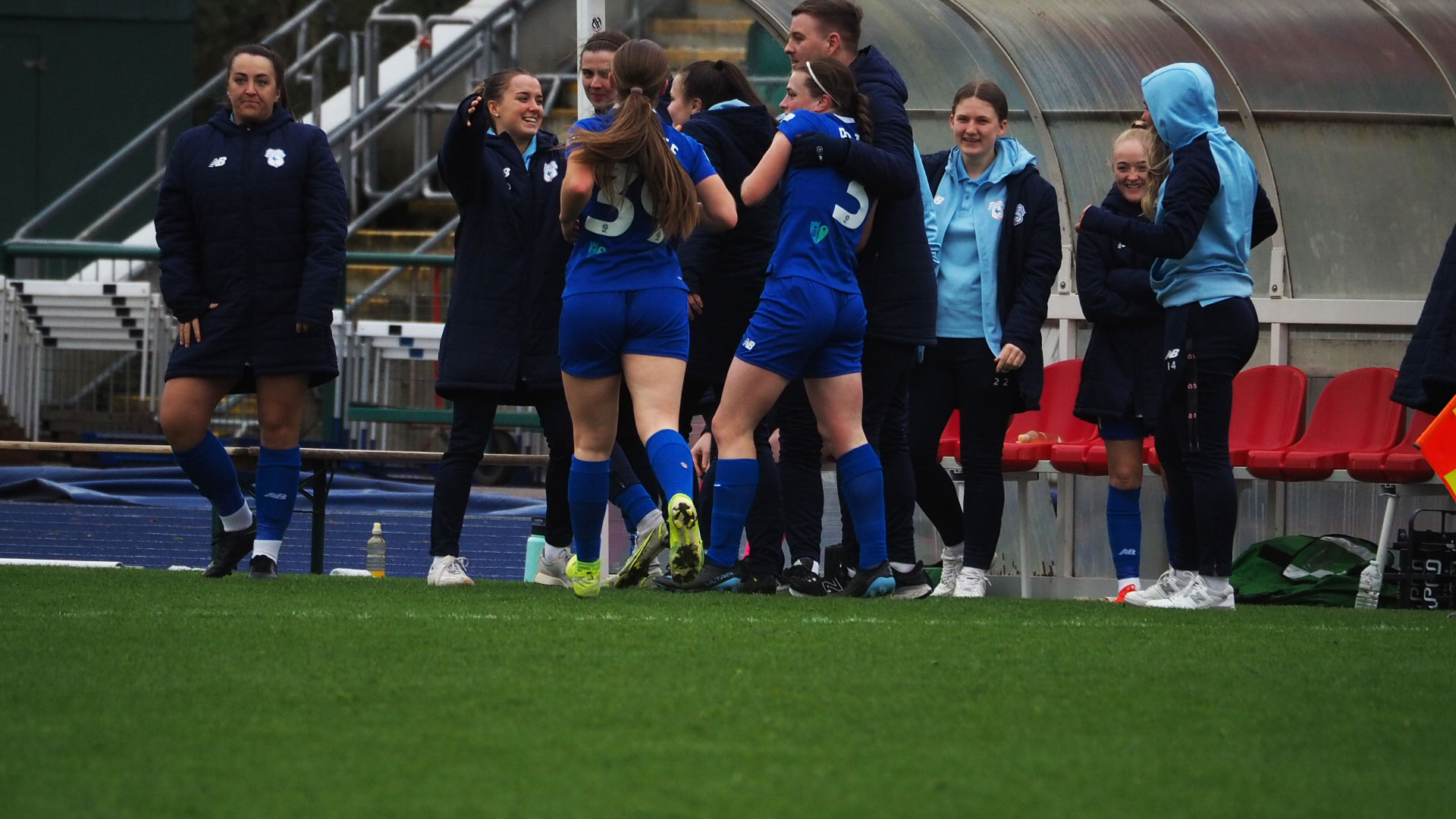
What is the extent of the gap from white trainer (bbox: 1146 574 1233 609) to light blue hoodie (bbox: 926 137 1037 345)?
45.8 inches

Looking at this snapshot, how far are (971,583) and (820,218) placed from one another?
1621 millimetres

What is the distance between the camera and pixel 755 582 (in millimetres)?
7324

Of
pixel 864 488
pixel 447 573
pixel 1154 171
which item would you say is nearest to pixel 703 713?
pixel 864 488

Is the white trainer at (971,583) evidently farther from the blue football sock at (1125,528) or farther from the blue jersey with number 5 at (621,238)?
the blue jersey with number 5 at (621,238)

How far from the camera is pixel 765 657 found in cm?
507

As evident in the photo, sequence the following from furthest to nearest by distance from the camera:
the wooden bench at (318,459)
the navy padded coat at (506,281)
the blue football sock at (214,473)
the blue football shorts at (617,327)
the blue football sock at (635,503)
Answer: the wooden bench at (318,459)
the blue football sock at (214,473)
the navy padded coat at (506,281)
the blue football sock at (635,503)
the blue football shorts at (617,327)

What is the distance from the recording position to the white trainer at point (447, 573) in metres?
7.53

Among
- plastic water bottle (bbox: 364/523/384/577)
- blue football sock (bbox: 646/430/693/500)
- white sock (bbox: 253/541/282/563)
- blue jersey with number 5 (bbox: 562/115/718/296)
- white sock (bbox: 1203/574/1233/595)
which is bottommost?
plastic water bottle (bbox: 364/523/384/577)

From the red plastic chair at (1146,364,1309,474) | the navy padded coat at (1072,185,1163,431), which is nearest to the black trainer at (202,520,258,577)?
the navy padded coat at (1072,185,1163,431)

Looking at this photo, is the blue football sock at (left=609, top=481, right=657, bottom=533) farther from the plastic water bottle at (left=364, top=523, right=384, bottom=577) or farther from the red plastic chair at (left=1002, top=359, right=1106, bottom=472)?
the plastic water bottle at (left=364, top=523, right=384, bottom=577)

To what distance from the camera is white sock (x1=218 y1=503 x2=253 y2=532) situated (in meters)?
7.86

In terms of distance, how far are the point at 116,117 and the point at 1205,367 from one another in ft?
61.5

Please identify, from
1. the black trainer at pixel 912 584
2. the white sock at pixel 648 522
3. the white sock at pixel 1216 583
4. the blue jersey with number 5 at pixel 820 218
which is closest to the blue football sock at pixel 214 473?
the white sock at pixel 648 522

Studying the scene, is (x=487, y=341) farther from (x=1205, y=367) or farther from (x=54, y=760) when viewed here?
(x=54, y=760)
